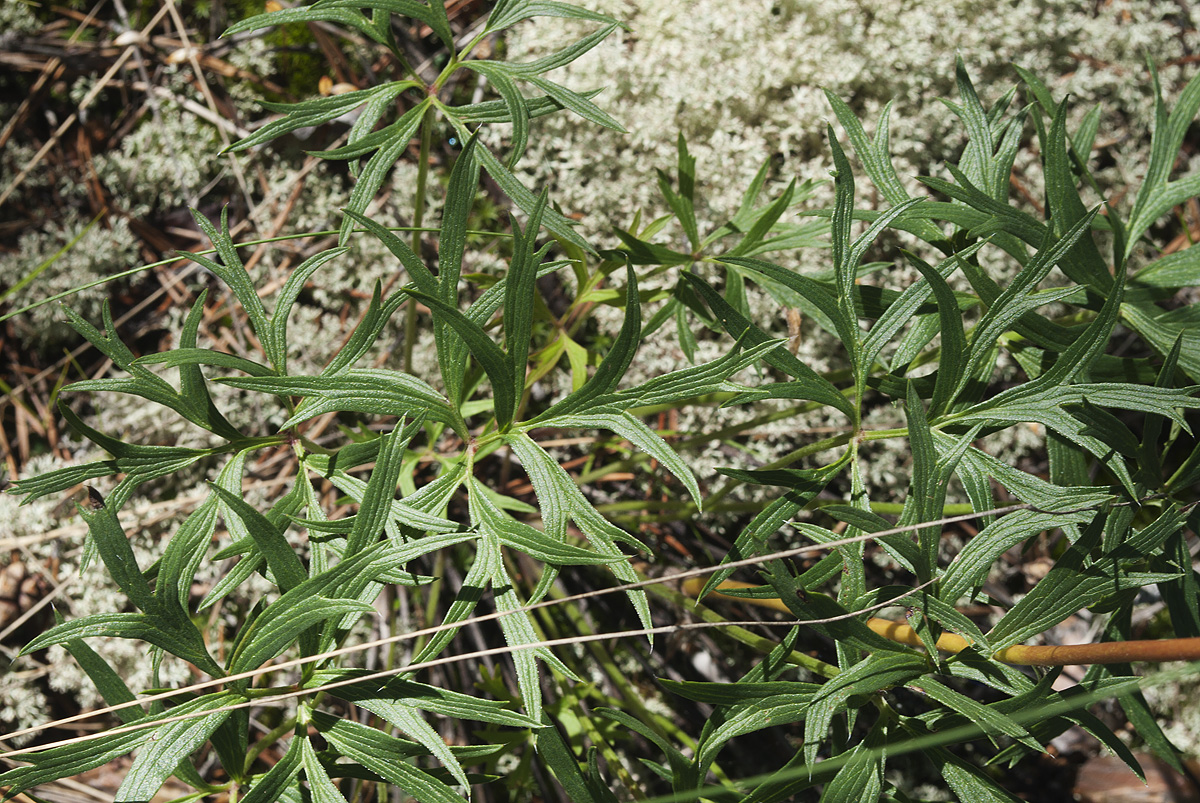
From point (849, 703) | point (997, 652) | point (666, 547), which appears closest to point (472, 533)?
point (849, 703)

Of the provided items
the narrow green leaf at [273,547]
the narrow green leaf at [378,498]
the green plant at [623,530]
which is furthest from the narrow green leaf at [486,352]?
the narrow green leaf at [273,547]

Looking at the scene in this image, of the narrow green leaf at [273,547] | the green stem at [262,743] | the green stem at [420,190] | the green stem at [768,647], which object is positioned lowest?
the green stem at [768,647]

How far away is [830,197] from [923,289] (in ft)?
4.13

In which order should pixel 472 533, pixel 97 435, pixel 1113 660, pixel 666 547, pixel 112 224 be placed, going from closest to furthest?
pixel 1113 660 → pixel 472 533 → pixel 97 435 → pixel 666 547 → pixel 112 224

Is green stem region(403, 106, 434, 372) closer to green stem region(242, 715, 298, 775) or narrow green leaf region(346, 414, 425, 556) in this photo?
narrow green leaf region(346, 414, 425, 556)

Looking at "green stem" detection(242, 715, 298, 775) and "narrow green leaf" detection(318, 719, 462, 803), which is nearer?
"narrow green leaf" detection(318, 719, 462, 803)

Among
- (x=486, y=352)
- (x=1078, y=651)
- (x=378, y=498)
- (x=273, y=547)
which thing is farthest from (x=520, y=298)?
(x=1078, y=651)

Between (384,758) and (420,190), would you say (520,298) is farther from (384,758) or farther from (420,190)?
(384,758)

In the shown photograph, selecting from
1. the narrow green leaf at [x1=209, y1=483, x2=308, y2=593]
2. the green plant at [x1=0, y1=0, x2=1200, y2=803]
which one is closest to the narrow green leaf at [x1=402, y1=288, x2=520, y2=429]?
the green plant at [x1=0, y1=0, x2=1200, y2=803]

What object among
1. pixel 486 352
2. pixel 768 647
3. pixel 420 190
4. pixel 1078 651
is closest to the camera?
pixel 1078 651

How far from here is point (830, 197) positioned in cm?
252

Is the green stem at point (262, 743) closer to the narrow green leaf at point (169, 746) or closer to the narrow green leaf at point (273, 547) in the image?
the narrow green leaf at point (169, 746)

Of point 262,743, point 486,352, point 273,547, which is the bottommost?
point 262,743

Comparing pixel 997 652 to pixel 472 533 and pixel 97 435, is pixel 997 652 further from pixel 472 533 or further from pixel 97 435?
pixel 97 435
